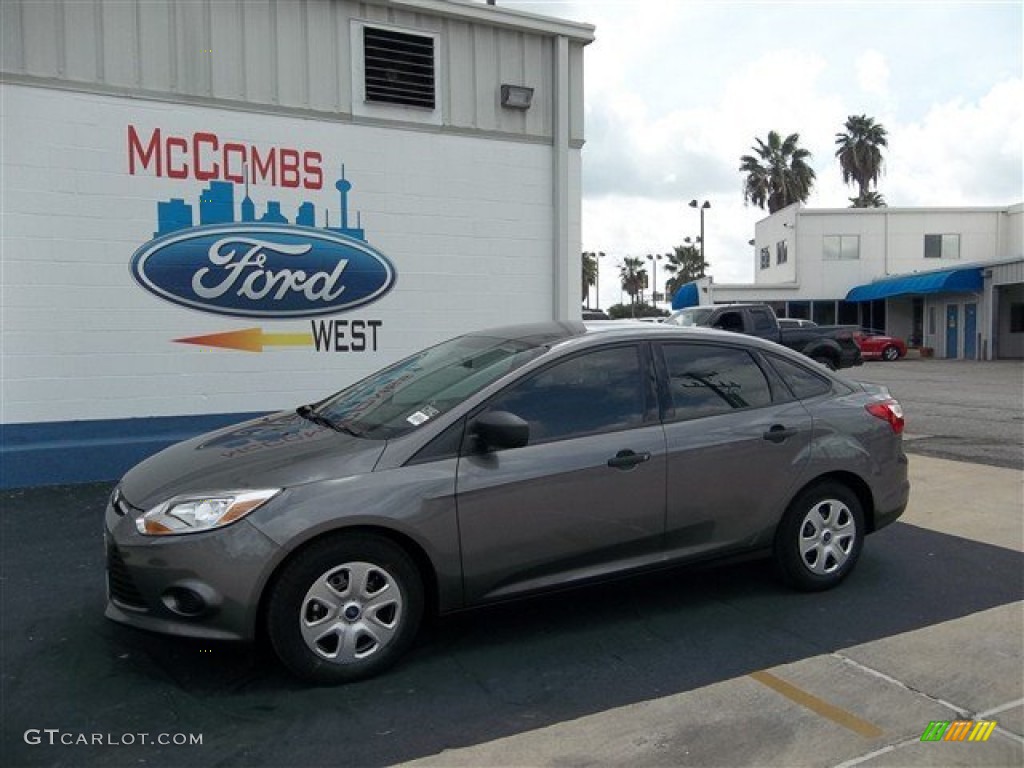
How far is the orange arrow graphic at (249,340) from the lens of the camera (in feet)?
25.9

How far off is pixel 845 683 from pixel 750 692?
454 mm

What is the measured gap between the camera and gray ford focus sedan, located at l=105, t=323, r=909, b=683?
11.0ft

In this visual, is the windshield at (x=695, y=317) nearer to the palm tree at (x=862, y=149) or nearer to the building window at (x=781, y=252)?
the building window at (x=781, y=252)

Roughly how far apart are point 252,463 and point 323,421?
68 centimetres

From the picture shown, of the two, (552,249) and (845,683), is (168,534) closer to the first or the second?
(845,683)

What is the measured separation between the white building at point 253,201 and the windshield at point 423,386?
3776 millimetres

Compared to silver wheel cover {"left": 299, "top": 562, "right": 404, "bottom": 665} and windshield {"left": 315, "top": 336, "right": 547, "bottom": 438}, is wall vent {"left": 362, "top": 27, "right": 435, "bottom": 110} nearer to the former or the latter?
windshield {"left": 315, "top": 336, "right": 547, "bottom": 438}

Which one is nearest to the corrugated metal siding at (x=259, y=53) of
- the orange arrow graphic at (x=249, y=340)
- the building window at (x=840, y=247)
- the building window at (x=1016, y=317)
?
the orange arrow graphic at (x=249, y=340)

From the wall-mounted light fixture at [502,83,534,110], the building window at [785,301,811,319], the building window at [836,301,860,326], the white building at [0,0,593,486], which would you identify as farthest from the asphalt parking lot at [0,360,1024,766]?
the building window at [836,301,860,326]

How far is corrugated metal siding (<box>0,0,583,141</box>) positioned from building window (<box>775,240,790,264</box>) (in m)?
29.3

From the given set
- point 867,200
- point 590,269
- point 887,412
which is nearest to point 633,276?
point 590,269

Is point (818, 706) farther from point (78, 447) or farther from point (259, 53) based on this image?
point (259, 53)

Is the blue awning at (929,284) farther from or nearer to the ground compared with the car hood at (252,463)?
farther from the ground

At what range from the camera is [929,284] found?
1197 inches
